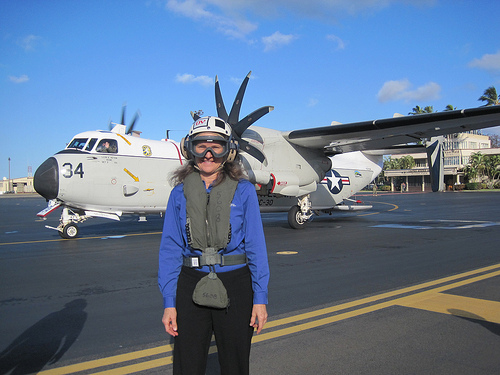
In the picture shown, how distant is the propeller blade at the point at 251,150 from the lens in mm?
13773

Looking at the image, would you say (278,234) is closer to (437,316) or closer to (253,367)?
(437,316)

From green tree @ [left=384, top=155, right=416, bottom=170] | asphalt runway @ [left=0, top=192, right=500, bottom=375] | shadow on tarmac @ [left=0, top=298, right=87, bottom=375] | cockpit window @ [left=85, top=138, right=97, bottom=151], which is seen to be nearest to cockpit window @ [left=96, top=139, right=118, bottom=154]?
cockpit window @ [left=85, top=138, right=97, bottom=151]

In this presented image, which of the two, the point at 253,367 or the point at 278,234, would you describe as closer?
the point at 253,367

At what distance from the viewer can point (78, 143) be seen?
12875 millimetres

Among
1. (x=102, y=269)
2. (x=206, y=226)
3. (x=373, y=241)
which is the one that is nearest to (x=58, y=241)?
(x=102, y=269)

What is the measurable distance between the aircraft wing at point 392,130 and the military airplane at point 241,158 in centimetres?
3

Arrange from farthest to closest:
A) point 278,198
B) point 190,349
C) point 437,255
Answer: point 278,198 → point 437,255 → point 190,349

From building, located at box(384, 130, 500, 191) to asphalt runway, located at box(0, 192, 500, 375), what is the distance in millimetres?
70961

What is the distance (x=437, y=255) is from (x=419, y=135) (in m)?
6.56

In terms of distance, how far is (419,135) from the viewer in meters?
14.3

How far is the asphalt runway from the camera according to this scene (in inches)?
146

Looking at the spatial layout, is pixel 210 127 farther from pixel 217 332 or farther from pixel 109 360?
pixel 109 360

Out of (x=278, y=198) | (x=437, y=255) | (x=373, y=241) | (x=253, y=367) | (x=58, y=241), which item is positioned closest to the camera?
(x=253, y=367)

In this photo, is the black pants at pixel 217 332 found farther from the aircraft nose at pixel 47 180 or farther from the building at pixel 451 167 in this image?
the building at pixel 451 167
